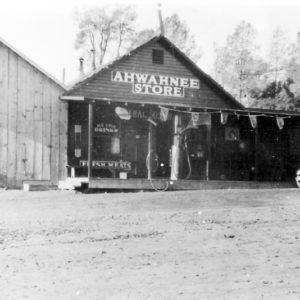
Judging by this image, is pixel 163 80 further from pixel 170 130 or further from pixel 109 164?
pixel 109 164

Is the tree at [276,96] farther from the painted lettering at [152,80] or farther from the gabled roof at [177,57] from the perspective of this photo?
the painted lettering at [152,80]

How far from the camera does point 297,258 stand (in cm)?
718

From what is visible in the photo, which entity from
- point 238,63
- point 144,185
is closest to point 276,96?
point 238,63

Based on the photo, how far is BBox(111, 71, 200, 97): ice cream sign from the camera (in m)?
19.5

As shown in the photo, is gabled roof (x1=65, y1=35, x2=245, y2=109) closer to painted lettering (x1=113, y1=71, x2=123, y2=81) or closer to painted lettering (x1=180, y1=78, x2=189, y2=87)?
painted lettering (x1=113, y1=71, x2=123, y2=81)

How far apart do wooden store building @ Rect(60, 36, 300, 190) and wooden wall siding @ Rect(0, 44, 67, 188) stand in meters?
0.48

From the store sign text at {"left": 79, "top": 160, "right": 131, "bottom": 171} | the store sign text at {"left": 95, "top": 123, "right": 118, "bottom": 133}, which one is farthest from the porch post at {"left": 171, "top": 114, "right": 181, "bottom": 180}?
the store sign text at {"left": 95, "top": 123, "right": 118, "bottom": 133}

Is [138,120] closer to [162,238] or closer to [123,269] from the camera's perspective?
[162,238]

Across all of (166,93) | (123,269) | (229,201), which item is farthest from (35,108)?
(123,269)

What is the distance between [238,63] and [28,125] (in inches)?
976

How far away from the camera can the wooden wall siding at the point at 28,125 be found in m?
17.2

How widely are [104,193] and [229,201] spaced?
418 cm

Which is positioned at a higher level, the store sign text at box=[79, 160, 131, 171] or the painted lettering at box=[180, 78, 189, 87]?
the painted lettering at box=[180, 78, 189, 87]

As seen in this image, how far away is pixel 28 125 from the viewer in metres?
17.4
